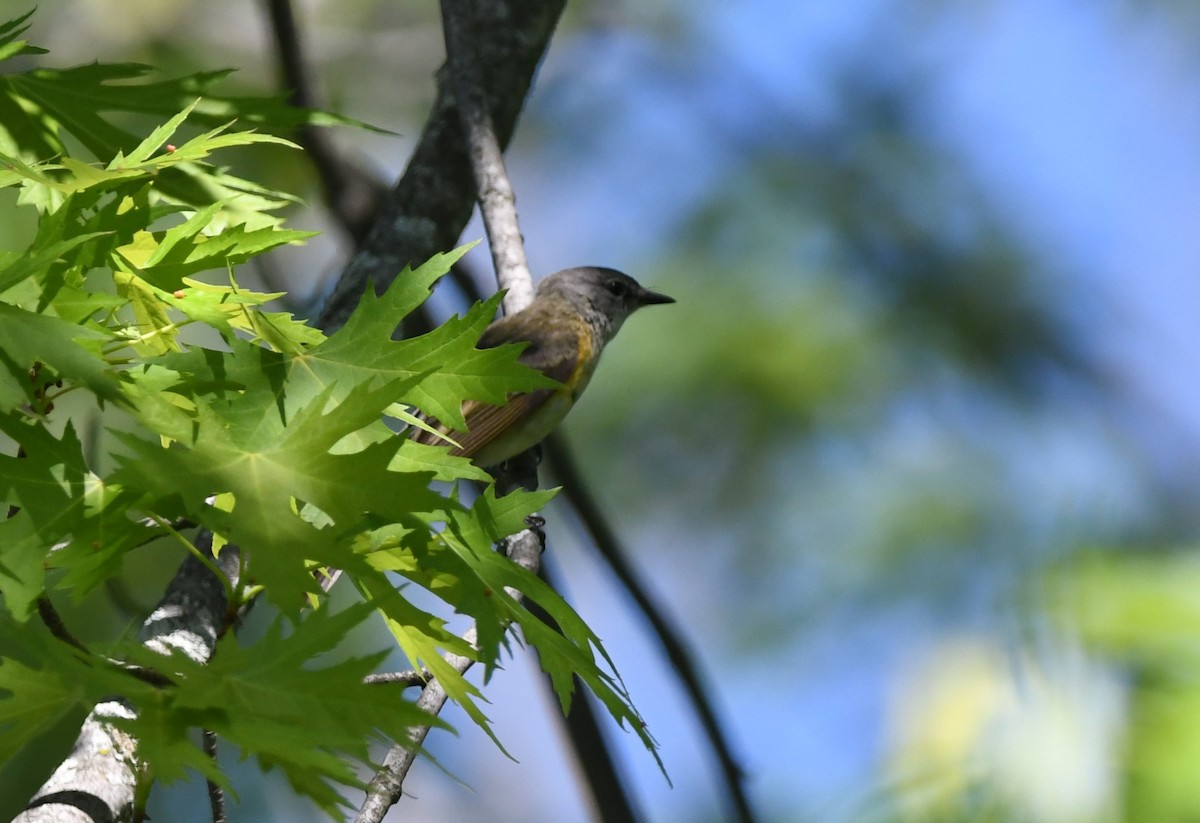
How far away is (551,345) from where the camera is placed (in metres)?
5.14

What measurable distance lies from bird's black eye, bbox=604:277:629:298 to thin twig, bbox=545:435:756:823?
1.62 meters

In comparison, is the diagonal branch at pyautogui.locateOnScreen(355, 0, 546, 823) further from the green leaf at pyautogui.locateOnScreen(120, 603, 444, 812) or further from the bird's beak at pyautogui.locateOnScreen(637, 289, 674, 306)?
the bird's beak at pyautogui.locateOnScreen(637, 289, 674, 306)

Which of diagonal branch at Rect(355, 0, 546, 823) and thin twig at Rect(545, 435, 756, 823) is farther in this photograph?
thin twig at Rect(545, 435, 756, 823)

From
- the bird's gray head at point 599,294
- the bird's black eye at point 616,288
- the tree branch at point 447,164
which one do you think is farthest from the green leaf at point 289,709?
the bird's black eye at point 616,288

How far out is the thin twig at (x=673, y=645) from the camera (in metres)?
4.15

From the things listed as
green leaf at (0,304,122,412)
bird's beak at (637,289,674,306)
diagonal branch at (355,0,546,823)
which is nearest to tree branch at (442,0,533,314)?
diagonal branch at (355,0,546,823)

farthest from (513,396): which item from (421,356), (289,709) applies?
(289,709)

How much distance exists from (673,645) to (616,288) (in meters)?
2.29

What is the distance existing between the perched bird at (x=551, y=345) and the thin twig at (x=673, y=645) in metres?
0.35

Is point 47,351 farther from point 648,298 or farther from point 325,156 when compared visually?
point 648,298

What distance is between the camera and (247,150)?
25.6ft

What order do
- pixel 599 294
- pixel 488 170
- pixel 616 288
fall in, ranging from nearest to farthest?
pixel 488 170, pixel 599 294, pixel 616 288

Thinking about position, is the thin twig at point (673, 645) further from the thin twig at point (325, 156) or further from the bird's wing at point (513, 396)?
the thin twig at point (325, 156)

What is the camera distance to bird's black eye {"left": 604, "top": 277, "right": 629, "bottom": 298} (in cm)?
598
